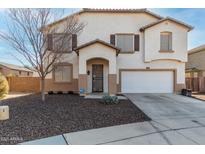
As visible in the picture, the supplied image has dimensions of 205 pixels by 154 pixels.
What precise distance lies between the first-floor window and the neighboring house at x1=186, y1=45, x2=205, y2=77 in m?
15.6

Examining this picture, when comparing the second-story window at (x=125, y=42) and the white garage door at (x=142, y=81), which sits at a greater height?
the second-story window at (x=125, y=42)

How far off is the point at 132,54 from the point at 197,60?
39.7 feet

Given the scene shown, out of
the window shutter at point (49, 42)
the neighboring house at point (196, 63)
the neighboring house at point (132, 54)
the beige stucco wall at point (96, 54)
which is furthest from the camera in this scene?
the neighboring house at point (196, 63)

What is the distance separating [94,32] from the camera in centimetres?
1742

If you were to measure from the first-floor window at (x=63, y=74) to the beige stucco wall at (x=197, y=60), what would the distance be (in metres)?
15.7

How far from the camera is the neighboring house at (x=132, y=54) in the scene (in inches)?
674

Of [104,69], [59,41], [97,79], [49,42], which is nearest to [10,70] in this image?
[97,79]

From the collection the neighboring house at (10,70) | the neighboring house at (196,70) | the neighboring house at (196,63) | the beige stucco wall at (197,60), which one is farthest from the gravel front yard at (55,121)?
the neighboring house at (10,70)

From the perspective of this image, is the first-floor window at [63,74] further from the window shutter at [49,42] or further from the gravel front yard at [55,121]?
the gravel front yard at [55,121]

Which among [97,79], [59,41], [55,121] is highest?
[59,41]

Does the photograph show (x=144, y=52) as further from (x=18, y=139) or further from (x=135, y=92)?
A: (x=18, y=139)

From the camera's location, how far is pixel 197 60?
25.3 meters

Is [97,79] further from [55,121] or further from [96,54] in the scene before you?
[55,121]

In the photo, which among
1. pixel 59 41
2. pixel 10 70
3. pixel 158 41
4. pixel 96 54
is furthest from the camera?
pixel 10 70
